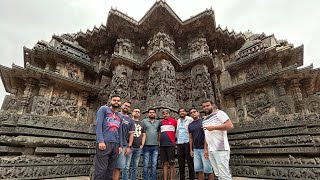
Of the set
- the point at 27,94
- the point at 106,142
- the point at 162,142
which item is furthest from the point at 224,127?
the point at 27,94

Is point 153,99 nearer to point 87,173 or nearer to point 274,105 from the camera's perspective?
point 87,173

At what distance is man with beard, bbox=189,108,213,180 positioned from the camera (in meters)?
3.78

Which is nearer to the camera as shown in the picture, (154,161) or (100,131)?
(100,131)

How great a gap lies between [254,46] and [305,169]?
6.81 metres

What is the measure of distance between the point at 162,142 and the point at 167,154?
1.18 feet

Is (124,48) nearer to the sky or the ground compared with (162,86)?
nearer to the sky

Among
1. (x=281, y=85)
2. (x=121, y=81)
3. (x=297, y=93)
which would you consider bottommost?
(x=297, y=93)

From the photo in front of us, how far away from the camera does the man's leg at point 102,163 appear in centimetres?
301

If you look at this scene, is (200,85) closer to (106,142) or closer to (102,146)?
(106,142)

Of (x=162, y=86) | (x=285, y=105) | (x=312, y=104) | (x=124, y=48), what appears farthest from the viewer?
(x=124, y=48)

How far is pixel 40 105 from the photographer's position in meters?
7.21

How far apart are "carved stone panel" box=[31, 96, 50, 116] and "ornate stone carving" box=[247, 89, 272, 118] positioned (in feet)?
30.8

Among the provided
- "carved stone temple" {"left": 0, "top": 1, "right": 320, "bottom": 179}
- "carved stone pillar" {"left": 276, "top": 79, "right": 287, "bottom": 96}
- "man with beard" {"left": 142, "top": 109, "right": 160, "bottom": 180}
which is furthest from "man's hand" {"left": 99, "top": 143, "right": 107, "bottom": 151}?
"carved stone pillar" {"left": 276, "top": 79, "right": 287, "bottom": 96}

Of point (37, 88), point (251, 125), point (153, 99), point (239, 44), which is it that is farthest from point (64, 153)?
point (239, 44)
